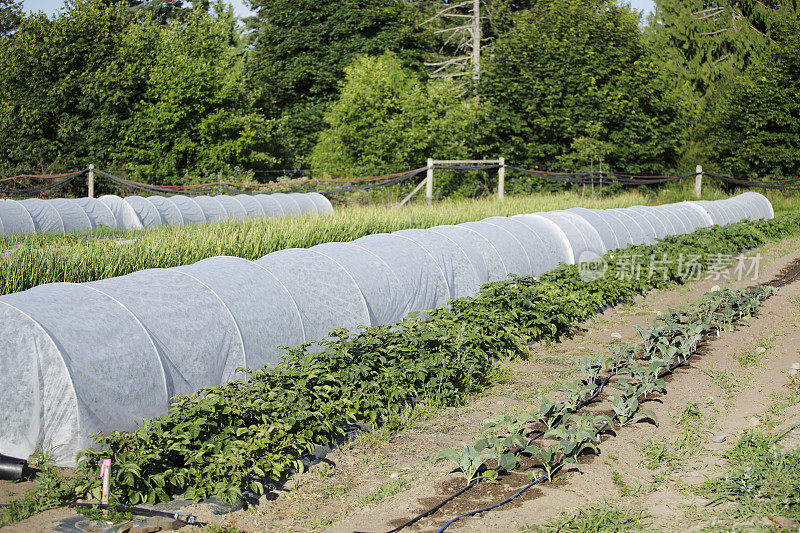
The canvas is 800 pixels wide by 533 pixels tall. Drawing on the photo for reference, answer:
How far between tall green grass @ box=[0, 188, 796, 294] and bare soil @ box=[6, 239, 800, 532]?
14.6 feet

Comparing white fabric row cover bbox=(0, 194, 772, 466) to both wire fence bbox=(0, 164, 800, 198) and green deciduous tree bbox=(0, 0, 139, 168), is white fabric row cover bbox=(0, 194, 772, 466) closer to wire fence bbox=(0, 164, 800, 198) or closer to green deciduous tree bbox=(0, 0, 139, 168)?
wire fence bbox=(0, 164, 800, 198)

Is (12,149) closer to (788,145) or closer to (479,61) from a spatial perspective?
(479,61)

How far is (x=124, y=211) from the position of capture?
1526 cm

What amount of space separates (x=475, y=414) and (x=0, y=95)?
25856 mm

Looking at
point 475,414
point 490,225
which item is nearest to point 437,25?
point 490,225

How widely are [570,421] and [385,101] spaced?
68.0 feet

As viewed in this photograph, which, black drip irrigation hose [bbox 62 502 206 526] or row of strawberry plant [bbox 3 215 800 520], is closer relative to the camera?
black drip irrigation hose [bbox 62 502 206 526]

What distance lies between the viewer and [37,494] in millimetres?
3992

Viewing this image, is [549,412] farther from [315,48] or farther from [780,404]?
[315,48]

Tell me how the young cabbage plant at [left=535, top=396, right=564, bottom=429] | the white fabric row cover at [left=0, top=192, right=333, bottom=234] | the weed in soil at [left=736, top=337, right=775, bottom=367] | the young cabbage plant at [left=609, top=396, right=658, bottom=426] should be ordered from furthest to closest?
the white fabric row cover at [left=0, top=192, right=333, bottom=234]
the weed in soil at [left=736, top=337, right=775, bottom=367]
the young cabbage plant at [left=609, top=396, right=658, bottom=426]
the young cabbage plant at [left=535, top=396, right=564, bottom=429]

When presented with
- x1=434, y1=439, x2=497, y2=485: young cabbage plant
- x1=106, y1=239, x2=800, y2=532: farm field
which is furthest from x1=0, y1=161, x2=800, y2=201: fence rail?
x1=434, y1=439, x2=497, y2=485: young cabbage plant

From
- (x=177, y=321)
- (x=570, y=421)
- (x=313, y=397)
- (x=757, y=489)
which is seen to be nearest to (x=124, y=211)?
(x=177, y=321)

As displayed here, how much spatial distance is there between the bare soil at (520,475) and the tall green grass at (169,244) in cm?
445

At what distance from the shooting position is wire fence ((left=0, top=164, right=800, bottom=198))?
67.5ft
